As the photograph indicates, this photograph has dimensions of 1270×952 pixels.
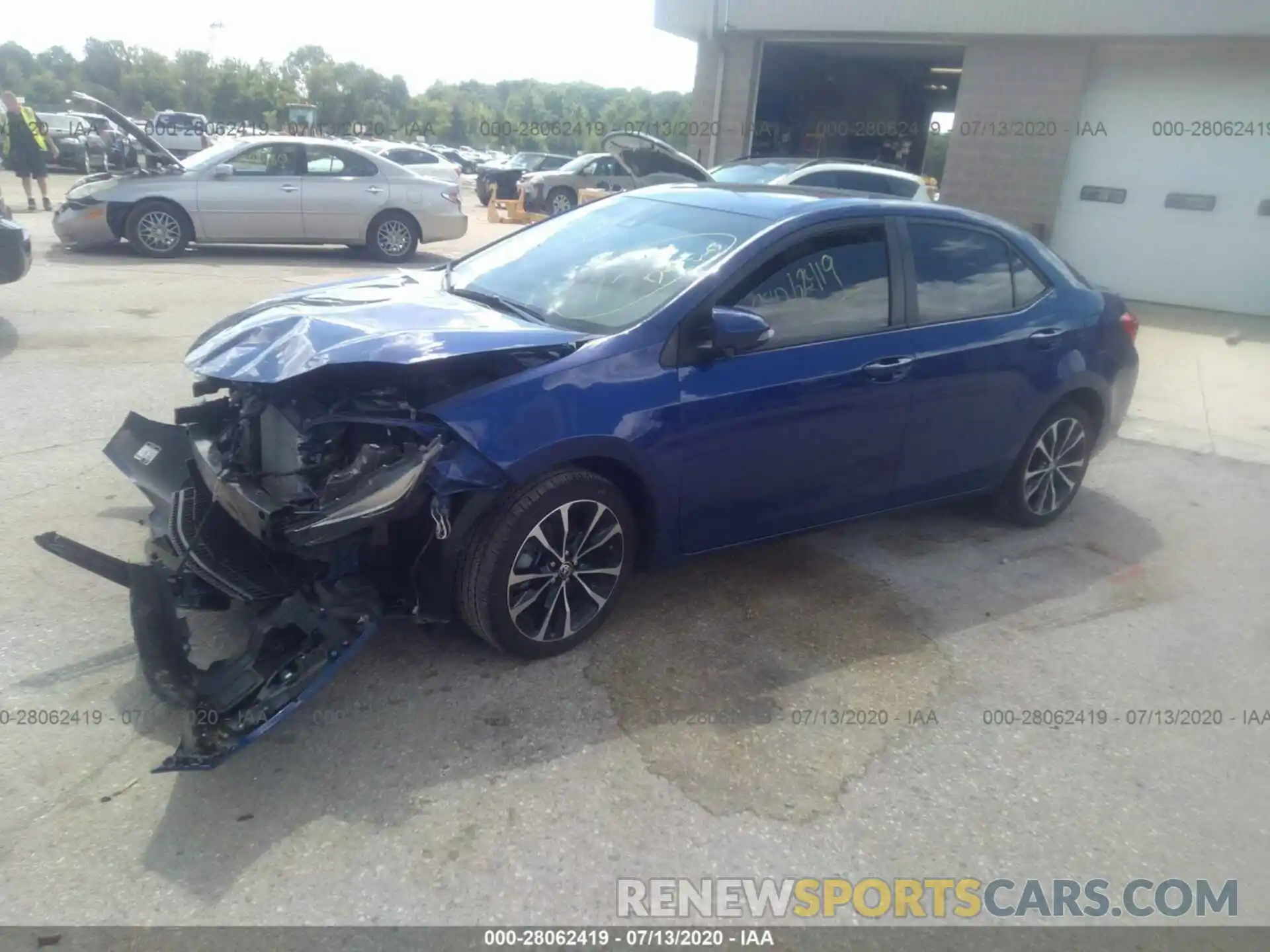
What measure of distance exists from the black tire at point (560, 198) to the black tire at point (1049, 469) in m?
15.9

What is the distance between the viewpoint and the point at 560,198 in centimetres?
2016

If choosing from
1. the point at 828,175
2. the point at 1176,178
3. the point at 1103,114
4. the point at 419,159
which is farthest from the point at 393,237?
the point at 419,159

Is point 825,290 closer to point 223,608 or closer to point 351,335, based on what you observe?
point 351,335

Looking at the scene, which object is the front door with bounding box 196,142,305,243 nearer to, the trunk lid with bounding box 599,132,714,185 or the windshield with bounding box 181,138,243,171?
the windshield with bounding box 181,138,243,171

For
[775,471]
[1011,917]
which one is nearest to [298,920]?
[1011,917]

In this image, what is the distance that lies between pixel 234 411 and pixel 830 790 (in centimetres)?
269

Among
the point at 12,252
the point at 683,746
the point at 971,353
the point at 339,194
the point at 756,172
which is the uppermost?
the point at 756,172

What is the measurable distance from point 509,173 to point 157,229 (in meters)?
14.5

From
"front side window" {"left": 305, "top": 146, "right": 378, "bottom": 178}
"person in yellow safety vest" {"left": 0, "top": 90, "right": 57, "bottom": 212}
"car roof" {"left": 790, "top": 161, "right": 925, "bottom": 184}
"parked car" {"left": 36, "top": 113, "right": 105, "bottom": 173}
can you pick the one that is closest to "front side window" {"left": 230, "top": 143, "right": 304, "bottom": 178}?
"front side window" {"left": 305, "top": 146, "right": 378, "bottom": 178}

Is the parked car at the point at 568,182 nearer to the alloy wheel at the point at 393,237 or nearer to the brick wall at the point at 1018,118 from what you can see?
the alloy wheel at the point at 393,237

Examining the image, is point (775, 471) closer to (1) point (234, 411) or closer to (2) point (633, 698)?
(2) point (633, 698)

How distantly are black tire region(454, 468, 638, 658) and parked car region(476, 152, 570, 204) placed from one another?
65.8 ft

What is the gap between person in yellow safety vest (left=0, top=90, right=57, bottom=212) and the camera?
572 inches

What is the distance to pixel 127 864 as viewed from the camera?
8.50 ft
